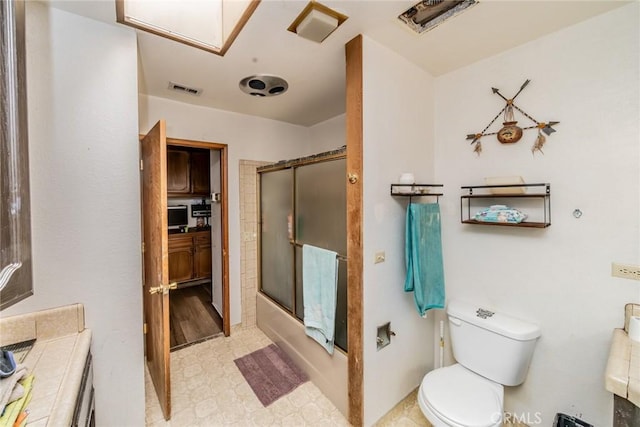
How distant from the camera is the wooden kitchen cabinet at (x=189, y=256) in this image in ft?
13.4

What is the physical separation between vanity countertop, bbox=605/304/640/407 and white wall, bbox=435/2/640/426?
0.25ft

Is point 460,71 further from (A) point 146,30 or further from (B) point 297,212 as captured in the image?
(A) point 146,30

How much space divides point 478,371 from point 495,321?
1.12 feet

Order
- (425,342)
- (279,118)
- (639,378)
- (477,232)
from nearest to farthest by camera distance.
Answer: (639,378) → (477,232) → (425,342) → (279,118)

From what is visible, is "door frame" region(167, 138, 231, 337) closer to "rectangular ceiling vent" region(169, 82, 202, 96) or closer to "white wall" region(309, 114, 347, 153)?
"rectangular ceiling vent" region(169, 82, 202, 96)

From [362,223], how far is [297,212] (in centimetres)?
93

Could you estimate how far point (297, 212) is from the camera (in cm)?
233

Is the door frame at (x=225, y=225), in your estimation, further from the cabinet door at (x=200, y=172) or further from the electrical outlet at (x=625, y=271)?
the electrical outlet at (x=625, y=271)

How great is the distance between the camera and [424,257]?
5.84 feet

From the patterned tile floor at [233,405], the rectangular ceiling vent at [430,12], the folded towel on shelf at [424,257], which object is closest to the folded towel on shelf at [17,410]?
the patterned tile floor at [233,405]

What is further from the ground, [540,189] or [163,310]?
[540,189]

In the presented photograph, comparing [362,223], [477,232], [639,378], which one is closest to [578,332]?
[639,378]

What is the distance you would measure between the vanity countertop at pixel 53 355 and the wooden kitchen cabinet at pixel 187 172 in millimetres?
3046

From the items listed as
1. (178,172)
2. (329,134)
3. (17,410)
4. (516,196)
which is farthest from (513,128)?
(178,172)
